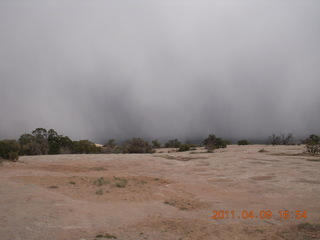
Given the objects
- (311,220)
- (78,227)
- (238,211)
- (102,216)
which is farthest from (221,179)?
(78,227)

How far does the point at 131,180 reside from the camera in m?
13.0

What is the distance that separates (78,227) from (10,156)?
63.2 ft

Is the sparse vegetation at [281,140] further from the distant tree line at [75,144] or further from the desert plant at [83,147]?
the desert plant at [83,147]

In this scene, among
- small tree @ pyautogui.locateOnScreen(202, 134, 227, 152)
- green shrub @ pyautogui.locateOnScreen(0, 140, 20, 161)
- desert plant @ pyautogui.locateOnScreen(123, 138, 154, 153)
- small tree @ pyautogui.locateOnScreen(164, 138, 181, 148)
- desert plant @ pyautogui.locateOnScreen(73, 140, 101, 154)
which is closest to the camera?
green shrub @ pyautogui.locateOnScreen(0, 140, 20, 161)

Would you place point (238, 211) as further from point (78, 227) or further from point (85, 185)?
point (85, 185)

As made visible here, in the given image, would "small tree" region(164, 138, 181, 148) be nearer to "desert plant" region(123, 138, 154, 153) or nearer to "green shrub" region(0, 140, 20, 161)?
"desert plant" region(123, 138, 154, 153)

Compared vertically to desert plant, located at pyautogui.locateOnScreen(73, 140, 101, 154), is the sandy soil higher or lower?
lower

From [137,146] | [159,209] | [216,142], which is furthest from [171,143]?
[159,209]
